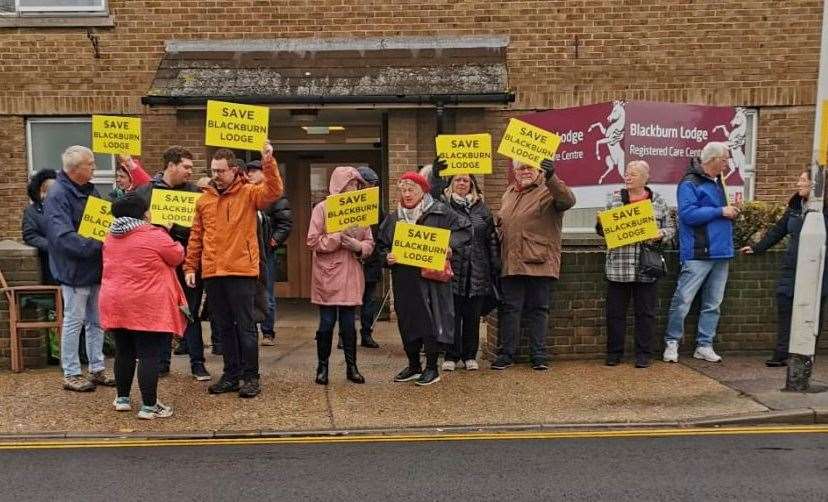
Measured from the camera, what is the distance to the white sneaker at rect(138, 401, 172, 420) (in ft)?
17.7

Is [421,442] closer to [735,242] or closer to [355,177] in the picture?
[355,177]

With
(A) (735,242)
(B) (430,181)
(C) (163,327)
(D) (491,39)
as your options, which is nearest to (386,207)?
(D) (491,39)

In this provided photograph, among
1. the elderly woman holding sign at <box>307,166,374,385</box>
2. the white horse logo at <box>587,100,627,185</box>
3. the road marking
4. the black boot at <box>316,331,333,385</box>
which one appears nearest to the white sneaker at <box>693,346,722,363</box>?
the road marking

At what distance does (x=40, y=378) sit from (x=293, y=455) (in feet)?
10.4

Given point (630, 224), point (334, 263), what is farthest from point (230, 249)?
point (630, 224)

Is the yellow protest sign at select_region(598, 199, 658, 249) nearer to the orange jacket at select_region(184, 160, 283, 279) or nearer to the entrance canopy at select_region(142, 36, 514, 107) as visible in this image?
the orange jacket at select_region(184, 160, 283, 279)

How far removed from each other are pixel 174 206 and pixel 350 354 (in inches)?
78.0

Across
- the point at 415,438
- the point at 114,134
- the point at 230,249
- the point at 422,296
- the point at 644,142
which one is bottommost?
the point at 415,438

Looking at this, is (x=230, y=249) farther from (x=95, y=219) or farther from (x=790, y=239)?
(x=790, y=239)

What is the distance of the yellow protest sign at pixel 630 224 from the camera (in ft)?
21.2

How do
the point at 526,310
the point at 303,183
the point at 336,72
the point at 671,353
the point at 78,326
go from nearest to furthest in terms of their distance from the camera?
the point at 78,326
the point at 526,310
the point at 671,353
the point at 336,72
the point at 303,183

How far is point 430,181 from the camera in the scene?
6.59m

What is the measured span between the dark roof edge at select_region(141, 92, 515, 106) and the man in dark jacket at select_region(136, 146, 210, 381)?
3.06m

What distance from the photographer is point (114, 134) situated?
262 inches
